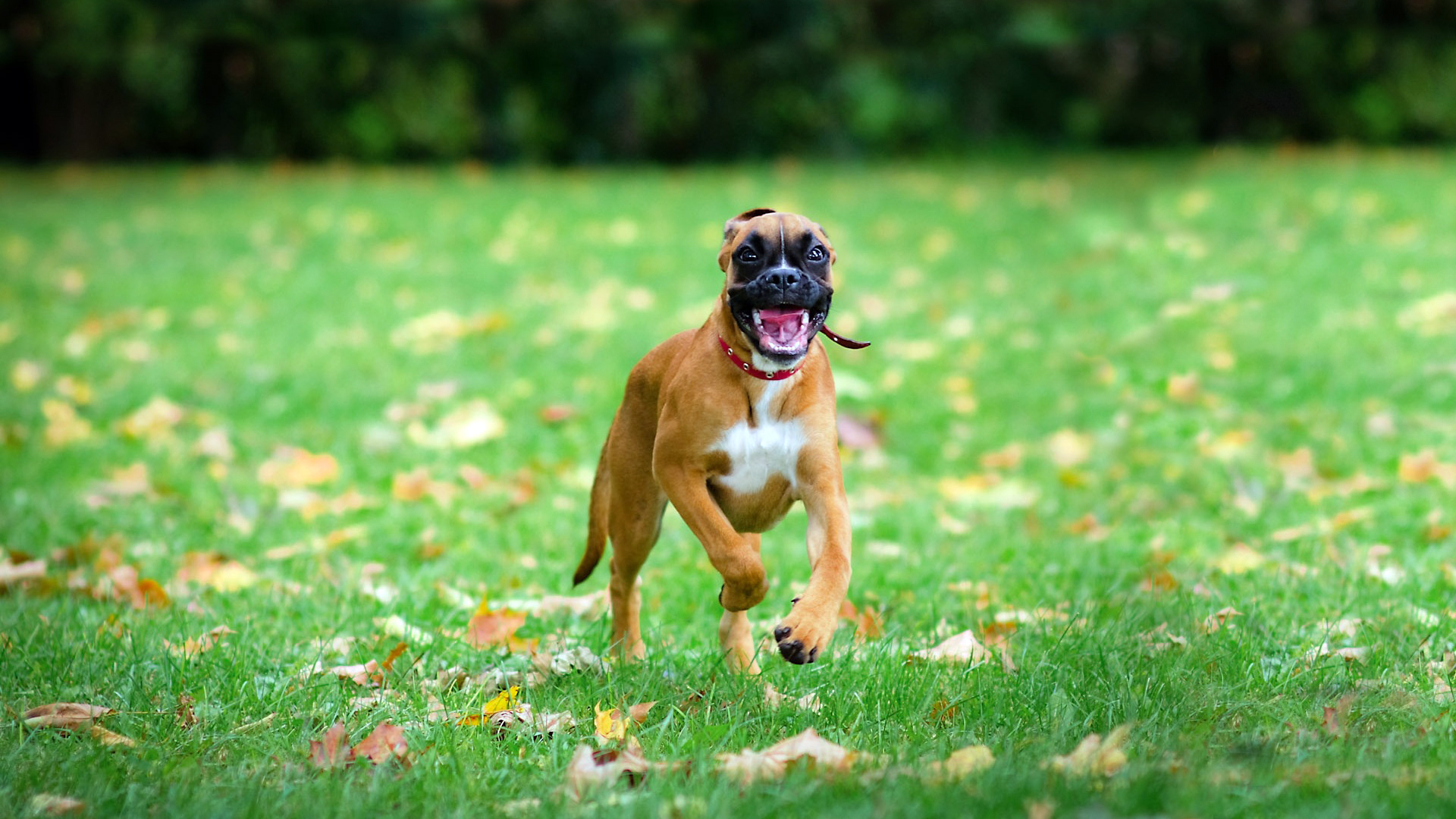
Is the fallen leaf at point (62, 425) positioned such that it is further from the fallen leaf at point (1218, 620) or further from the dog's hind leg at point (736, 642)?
the fallen leaf at point (1218, 620)

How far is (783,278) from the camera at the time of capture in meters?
3.07

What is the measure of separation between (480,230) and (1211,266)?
20.0ft

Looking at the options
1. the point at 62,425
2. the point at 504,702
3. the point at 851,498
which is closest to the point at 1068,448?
the point at 851,498

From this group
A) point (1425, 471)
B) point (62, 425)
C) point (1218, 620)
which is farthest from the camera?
point (62, 425)

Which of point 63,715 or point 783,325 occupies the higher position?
point 783,325

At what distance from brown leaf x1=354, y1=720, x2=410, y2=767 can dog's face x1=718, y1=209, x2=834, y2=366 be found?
1099 millimetres

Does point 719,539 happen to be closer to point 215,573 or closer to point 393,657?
point 393,657

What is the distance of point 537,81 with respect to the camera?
19250 millimetres

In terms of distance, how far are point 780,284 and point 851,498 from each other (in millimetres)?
2853

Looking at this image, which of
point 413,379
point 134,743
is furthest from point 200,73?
point 134,743

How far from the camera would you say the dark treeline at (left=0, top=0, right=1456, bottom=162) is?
739 inches

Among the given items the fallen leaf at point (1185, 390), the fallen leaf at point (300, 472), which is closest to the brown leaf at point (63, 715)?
the fallen leaf at point (300, 472)

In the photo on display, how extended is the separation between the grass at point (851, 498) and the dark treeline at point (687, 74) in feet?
19.3

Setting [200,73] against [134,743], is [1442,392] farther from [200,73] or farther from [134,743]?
[200,73]
